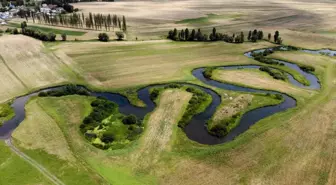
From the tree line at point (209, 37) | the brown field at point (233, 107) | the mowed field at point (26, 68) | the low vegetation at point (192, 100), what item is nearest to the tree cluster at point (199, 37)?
the tree line at point (209, 37)

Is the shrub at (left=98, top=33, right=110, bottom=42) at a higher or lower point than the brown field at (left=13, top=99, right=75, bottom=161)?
higher

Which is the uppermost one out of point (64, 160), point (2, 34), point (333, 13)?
point (333, 13)

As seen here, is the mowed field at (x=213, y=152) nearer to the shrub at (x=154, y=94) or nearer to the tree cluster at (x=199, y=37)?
the shrub at (x=154, y=94)

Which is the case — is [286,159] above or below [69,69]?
below

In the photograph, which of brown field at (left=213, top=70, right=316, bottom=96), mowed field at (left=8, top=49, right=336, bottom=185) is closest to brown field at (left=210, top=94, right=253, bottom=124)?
mowed field at (left=8, top=49, right=336, bottom=185)

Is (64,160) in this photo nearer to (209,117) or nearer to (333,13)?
(209,117)

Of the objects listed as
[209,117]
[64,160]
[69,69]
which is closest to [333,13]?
[209,117]

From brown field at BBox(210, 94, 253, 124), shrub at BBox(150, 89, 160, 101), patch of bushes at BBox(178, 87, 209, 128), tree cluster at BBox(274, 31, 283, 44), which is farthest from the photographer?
tree cluster at BBox(274, 31, 283, 44)

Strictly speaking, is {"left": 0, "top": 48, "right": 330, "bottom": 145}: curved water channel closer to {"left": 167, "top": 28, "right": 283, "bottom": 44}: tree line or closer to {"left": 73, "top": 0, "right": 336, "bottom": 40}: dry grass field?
{"left": 167, "top": 28, "right": 283, "bottom": 44}: tree line
